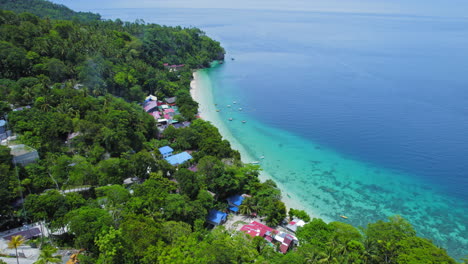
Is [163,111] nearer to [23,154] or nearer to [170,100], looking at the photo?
[170,100]

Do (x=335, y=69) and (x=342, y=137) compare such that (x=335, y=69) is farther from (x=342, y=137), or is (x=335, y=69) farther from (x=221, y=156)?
(x=221, y=156)

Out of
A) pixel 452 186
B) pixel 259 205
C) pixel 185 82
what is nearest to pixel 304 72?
pixel 185 82

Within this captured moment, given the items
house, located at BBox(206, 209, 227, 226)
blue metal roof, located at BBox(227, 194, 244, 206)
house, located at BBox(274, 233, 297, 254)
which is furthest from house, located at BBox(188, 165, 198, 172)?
house, located at BBox(274, 233, 297, 254)

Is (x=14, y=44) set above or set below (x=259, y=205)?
above

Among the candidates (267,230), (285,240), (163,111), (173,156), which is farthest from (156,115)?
(285,240)

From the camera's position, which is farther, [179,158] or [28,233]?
[179,158]

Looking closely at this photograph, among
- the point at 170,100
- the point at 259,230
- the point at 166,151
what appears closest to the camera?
the point at 259,230

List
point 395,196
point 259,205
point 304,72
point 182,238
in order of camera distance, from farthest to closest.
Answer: point 304,72 < point 395,196 < point 259,205 < point 182,238
